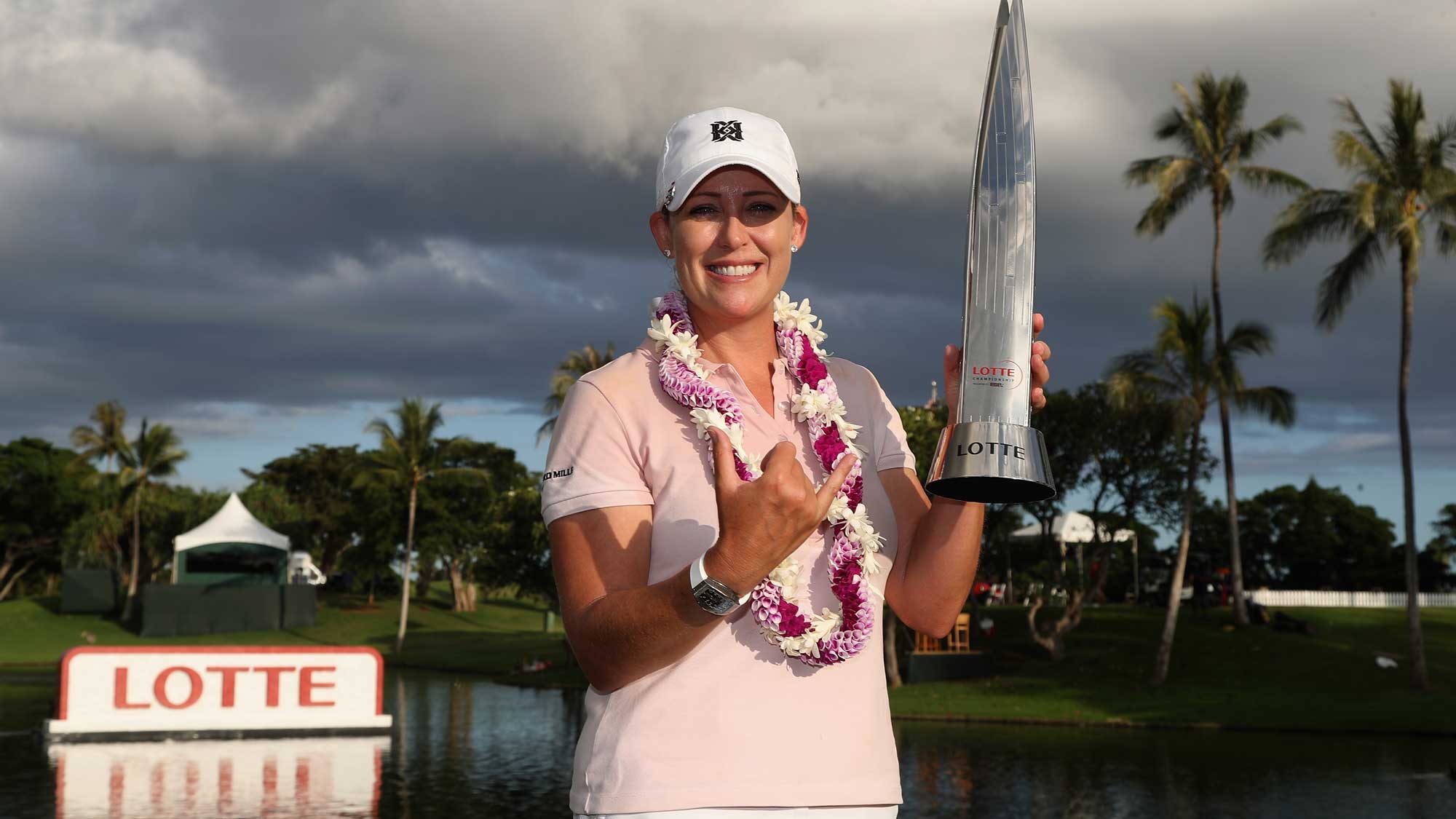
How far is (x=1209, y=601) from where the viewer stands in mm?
51094

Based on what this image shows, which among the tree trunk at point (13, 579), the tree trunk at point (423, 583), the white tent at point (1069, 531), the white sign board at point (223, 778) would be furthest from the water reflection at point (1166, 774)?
the tree trunk at point (13, 579)

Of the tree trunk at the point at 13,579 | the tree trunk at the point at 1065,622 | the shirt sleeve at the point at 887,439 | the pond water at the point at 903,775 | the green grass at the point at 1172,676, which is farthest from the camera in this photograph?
the tree trunk at the point at 13,579

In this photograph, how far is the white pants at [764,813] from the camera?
7.21 feet

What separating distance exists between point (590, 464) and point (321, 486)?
290 feet

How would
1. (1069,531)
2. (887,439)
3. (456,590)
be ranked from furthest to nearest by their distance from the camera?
(456,590)
(1069,531)
(887,439)

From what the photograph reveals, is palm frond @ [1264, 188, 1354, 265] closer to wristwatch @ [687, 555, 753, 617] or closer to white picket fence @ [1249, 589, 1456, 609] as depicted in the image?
white picket fence @ [1249, 589, 1456, 609]

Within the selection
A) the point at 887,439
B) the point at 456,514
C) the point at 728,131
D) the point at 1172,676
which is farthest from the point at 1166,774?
the point at 456,514

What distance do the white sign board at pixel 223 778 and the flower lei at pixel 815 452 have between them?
51.7 ft

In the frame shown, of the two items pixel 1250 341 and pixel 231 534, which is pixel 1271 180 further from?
pixel 231 534

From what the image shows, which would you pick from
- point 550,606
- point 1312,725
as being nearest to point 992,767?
point 1312,725

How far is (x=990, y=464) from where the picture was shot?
7.89 ft

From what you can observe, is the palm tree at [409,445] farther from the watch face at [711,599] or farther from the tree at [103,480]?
the watch face at [711,599]

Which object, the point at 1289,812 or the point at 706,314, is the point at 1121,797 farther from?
the point at 706,314

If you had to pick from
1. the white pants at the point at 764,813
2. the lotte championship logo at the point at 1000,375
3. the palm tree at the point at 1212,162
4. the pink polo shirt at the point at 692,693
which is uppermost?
the palm tree at the point at 1212,162
